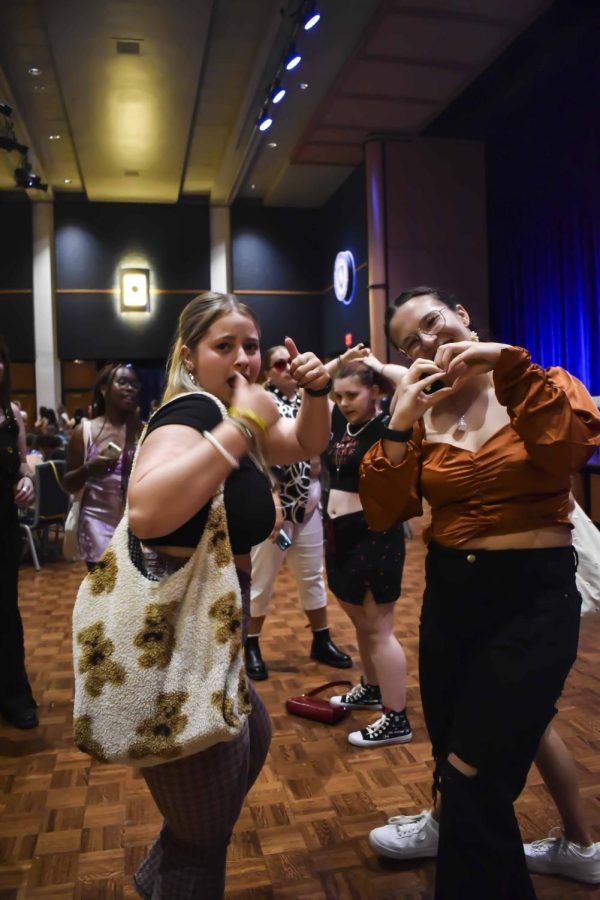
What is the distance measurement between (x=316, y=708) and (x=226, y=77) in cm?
711

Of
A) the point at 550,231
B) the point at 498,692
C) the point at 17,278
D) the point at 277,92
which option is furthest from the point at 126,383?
the point at 17,278

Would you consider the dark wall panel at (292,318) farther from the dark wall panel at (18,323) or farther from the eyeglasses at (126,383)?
the eyeglasses at (126,383)

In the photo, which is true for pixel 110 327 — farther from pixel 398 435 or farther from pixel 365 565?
pixel 398 435

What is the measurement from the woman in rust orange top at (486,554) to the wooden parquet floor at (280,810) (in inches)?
4.1

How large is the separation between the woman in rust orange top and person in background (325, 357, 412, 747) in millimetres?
901

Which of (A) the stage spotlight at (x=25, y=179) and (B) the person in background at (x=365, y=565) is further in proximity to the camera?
(A) the stage spotlight at (x=25, y=179)

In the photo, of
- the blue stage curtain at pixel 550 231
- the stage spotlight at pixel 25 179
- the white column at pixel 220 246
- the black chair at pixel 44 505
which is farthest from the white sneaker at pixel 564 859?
the white column at pixel 220 246

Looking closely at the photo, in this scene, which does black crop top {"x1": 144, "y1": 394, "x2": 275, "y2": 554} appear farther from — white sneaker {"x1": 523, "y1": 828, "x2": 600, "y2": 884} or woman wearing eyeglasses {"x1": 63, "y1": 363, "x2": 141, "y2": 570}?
woman wearing eyeglasses {"x1": 63, "y1": 363, "x2": 141, "y2": 570}

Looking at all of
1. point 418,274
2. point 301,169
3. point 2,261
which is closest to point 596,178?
point 418,274

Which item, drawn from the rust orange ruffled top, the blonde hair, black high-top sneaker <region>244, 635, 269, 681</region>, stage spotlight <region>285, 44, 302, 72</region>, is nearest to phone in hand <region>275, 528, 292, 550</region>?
black high-top sneaker <region>244, 635, 269, 681</region>

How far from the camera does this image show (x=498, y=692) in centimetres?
139

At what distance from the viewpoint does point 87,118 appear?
8.35m

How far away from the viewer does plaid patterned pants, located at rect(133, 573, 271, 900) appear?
1.19m

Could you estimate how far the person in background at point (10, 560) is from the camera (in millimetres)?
2811
